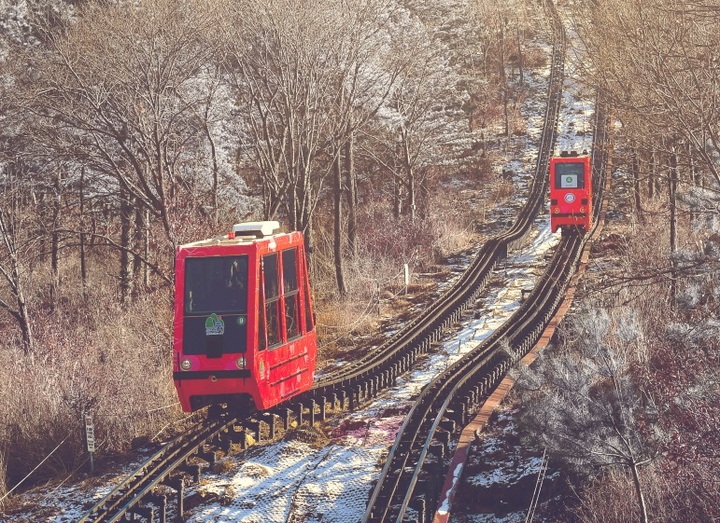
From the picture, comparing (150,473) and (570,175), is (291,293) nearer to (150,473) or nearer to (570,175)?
(150,473)

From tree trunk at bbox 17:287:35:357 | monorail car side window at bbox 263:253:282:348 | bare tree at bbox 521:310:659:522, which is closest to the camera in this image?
bare tree at bbox 521:310:659:522

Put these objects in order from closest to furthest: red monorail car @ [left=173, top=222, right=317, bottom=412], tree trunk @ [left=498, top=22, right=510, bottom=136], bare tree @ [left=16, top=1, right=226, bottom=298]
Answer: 1. red monorail car @ [left=173, top=222, right=317, bottom=412]
2. bare tree @ [left=16, top=1, right=226, bottom=298]
3. tree trunk @ [left=498, top=22, right=510, bottom=136]

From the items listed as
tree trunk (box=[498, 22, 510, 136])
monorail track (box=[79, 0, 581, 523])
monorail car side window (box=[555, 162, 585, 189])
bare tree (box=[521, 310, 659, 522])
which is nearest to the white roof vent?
monorail track (box=[79, 0, 581, 523])

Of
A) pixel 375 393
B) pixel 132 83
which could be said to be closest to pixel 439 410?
pixel 375 393

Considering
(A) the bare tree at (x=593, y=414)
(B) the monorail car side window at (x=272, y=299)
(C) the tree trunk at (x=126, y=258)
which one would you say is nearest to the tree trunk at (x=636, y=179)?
(A) the bare tree at (x=593, y=414)

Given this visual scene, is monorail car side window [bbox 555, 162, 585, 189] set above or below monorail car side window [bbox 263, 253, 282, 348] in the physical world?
above

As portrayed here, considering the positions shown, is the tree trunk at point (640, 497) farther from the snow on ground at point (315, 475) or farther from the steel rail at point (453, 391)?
the snow on ground at point (315, 475)

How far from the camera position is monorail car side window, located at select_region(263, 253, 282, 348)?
13.2 m

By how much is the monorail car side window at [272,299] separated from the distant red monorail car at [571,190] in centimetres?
1877

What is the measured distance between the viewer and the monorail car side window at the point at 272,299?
13.2m

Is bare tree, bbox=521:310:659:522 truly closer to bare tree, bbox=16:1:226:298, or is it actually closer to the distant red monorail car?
bare tree, bbox=16:1:226:298

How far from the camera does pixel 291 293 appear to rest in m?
14.1

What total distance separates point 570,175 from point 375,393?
1603cm

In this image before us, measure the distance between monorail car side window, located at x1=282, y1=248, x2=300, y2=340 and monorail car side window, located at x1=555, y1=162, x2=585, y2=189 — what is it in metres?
18.2
